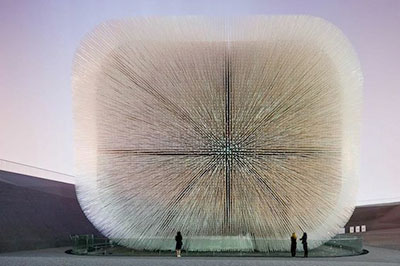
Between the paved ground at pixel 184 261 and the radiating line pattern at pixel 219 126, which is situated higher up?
the radiating line pattern at pixel 219 126

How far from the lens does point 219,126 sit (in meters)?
13.5

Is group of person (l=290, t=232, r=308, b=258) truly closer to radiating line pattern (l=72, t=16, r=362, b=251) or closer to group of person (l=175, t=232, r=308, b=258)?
Answer: group of person (l=175, t=232, r=308, b=258)

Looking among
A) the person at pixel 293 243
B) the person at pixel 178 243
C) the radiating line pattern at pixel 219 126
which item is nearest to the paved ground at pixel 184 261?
the person at pixel 293 243

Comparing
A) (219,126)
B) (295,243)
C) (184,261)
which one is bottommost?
(184,261)

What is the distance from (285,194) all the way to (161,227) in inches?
118

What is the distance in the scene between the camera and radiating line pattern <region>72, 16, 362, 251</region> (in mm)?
13445

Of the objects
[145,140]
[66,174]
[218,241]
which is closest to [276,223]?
[218,241]

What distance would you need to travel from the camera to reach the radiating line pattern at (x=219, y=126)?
44.1ft

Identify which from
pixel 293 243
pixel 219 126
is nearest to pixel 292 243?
pixel 293 243

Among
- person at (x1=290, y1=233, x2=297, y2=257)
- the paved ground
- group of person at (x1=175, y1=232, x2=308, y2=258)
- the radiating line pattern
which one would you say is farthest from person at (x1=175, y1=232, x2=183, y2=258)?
person at (x1=290, y1=233, x2=297, y2=257)

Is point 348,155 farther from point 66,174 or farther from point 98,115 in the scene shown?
point 66,174

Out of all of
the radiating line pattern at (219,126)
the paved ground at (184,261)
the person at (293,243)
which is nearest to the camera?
the paved ground at (184,261)

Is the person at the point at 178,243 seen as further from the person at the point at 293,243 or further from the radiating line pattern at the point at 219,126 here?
the person at the point at 293,243

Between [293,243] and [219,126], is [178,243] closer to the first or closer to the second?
[293,243]
